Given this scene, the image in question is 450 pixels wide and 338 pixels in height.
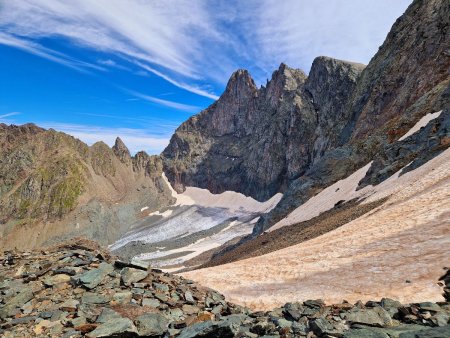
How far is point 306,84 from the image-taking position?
169 metres

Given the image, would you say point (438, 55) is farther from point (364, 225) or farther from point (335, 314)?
point (335, 314)

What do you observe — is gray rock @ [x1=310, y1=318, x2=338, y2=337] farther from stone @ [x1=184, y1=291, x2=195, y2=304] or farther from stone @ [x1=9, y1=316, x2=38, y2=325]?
stone @ [x1=9, y1=316, x2=38, y2=325]

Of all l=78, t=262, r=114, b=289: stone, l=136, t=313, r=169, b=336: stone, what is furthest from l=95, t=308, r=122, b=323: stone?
l=78, t=262, r=114, b=289: stone

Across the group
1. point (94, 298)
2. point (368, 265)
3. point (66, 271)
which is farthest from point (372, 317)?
point (66, 271)

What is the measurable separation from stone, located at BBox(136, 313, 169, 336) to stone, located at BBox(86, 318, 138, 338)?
321 millimetres

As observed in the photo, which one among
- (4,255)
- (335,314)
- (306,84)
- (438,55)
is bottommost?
(335,314)

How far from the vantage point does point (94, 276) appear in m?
14.5

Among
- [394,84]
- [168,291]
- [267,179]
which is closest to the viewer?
[168,291]

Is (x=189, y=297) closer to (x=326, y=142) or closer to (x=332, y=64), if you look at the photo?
(x=326, y=142)

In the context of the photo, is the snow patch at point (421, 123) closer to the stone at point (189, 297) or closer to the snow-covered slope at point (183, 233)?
the stone at point (189, 297)

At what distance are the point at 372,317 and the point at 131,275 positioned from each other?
10051mm

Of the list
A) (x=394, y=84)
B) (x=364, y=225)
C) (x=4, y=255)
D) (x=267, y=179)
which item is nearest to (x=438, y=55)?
(x=394, y=84)

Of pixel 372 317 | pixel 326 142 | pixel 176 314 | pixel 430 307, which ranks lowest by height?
pixel 430 307

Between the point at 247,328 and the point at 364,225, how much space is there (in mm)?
18483
